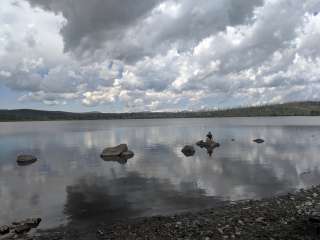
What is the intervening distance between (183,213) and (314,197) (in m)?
10.9

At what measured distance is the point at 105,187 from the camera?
32875 millimetres

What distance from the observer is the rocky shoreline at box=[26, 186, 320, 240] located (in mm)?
16891

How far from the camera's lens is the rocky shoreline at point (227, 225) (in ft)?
55.4

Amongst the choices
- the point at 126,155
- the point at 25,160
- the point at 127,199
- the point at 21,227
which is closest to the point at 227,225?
the point at 127,199

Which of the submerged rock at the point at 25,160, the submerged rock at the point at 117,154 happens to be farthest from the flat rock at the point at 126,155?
the submerged rock at the point at 25,160

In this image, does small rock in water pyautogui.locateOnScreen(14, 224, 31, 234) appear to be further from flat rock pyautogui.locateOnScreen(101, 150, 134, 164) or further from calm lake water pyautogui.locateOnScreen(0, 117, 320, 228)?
flat rock pyautogui.locateOnScreen(101, 150, 134, 164)

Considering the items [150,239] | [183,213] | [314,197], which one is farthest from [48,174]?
[314,197]

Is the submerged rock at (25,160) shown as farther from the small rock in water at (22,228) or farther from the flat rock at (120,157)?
the small rock in water at (22,228)

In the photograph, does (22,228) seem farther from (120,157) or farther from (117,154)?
(117,154)

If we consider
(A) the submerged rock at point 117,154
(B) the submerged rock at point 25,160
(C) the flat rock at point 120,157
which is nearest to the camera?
(B) the submerged rock at point 25,160

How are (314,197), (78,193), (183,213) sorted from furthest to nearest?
1. (78,193)
2. (314,197)
3. (183,213)

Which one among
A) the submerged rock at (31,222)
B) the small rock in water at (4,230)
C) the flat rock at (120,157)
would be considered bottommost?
the flat rock at (120,157)

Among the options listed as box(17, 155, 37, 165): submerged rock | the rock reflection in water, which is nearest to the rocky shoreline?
the rock reflection in water

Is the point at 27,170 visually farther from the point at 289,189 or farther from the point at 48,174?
the point at 289,189
